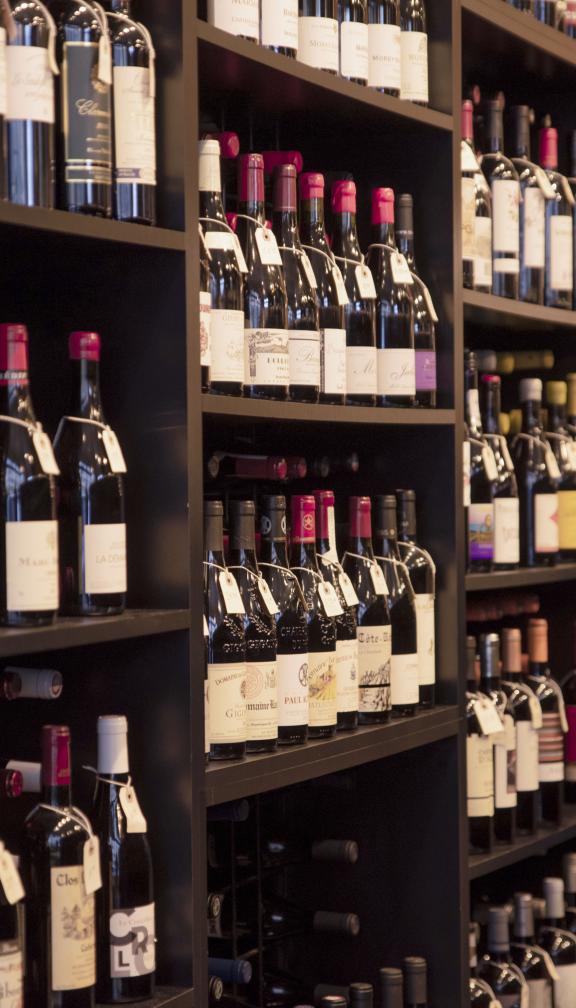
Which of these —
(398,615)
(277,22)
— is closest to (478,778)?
(398,615)

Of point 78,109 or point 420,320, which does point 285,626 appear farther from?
point 78,109

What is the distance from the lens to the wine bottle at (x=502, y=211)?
252 cm

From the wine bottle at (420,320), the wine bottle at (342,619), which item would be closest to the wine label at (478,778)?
the wine bottle at (342,619)

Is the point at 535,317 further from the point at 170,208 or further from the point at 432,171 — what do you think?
the point at 170,208

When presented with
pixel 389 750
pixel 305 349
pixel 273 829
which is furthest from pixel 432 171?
pixel 273 829

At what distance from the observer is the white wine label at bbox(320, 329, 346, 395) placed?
197 centimetres

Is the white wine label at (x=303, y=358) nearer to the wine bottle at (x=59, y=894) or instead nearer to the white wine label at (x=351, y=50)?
the white wine label at (x=351, y=50)

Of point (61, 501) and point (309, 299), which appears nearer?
point (61, 501)

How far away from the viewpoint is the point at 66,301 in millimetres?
1667

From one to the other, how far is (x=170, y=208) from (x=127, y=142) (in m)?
0.09

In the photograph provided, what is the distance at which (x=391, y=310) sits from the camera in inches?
85.6

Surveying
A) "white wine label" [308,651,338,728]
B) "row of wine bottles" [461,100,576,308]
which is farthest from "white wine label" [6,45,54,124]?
"row of wine bottles" [461,100,576,308]

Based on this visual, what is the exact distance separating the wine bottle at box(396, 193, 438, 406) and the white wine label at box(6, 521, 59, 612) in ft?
3.07

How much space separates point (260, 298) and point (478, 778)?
3.25ft
